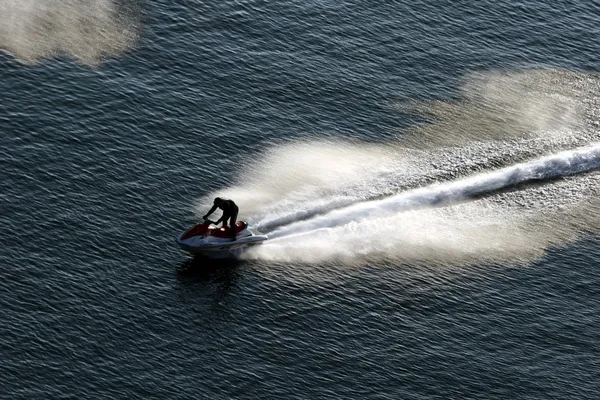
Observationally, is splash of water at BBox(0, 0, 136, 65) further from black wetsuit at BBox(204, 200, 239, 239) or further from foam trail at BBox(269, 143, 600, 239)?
foam trail at BBox(269, 143, 600, 239)

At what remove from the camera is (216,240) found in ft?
381

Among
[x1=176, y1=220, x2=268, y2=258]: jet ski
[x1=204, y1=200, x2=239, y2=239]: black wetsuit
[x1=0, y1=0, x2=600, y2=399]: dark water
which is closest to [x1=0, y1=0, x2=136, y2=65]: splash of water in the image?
[x1=0, y1=0, x2=600, y2=399]: dark water

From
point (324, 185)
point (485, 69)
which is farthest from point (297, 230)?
point (485, 69)

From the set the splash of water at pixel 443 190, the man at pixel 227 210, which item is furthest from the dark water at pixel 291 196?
the man at pixel 227 210

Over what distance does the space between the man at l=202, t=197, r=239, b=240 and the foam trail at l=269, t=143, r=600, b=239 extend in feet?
15.2

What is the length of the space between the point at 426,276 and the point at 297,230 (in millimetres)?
12755

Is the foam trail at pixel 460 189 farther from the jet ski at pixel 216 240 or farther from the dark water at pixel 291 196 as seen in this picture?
the jet ski at pixel 216 240

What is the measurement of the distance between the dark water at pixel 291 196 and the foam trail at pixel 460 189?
1373 millimetres

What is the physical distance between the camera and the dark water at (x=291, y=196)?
105688 mm

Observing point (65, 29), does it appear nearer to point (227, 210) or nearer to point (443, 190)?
point (227, 210)

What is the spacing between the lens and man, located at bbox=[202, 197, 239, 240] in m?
116

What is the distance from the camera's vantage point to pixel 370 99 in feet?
469

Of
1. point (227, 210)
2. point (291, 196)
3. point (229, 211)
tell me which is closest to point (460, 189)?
point (291, 196)

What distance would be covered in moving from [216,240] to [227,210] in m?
2.85
